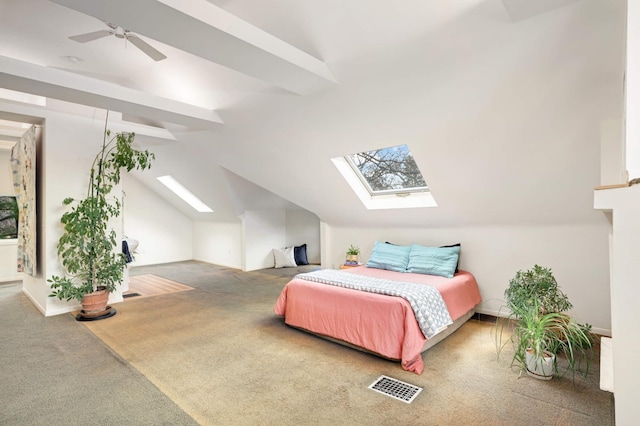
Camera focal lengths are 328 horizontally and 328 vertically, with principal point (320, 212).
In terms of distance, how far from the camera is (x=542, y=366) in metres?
2.46

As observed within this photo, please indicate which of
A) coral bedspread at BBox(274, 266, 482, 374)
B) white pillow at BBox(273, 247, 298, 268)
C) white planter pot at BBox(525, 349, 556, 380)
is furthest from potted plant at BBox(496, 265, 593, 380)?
white pillow at BBox(273, 247, 298, 268)

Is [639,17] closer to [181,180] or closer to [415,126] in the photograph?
[415,126]

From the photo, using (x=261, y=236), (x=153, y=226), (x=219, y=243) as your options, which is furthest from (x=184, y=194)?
(x=261, y=236)

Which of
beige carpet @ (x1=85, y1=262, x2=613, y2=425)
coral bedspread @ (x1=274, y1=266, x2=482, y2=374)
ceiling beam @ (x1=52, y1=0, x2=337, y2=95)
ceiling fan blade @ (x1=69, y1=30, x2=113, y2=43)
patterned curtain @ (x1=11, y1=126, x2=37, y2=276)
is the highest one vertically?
ceiling fan blade @ (x1=69, y1=30, x2=113, y2=43)

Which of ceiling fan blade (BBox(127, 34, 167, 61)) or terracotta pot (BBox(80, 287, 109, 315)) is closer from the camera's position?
ceiling fan blade (BBox(127, 34, 167, 61))

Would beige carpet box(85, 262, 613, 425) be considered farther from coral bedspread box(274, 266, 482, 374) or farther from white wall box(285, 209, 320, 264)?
white wall box(285, 209, 320, 264)

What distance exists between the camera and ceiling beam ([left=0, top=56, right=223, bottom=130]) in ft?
9.18

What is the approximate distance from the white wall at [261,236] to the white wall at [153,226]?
7.97 feet

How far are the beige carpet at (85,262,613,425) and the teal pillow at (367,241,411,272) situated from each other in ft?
3.25

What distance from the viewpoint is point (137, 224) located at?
7.70m

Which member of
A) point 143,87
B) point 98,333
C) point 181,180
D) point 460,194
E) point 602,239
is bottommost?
point 98,333

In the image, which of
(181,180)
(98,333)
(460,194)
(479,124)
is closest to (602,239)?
(460,194)

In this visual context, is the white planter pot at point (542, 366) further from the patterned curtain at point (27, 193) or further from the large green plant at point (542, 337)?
the patterned curtain at point (27, 193)

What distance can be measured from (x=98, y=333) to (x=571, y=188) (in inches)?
195
